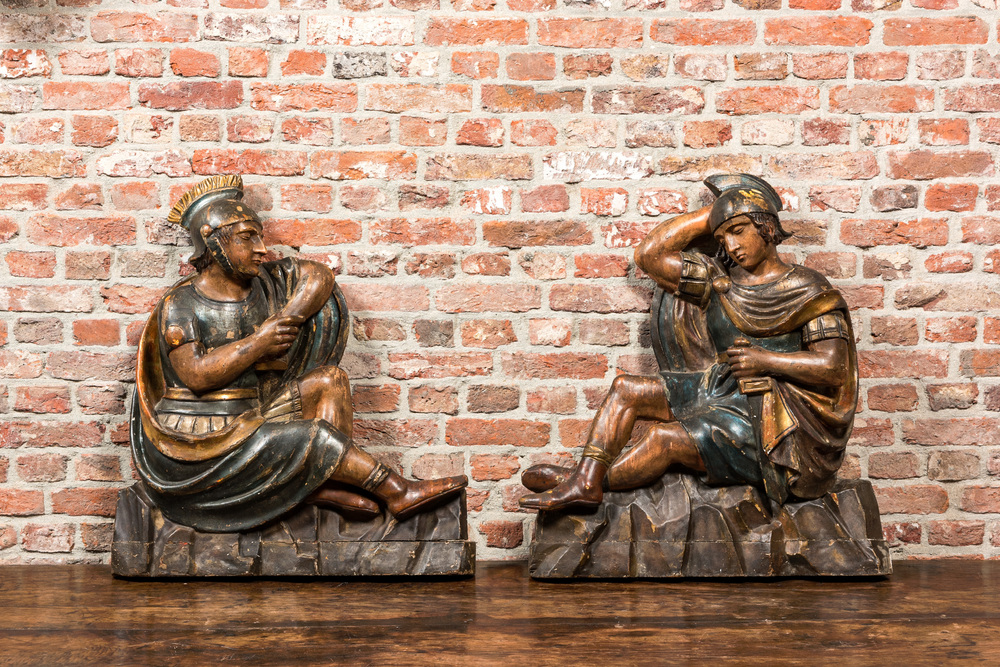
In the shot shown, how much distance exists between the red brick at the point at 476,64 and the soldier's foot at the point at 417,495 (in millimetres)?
1318

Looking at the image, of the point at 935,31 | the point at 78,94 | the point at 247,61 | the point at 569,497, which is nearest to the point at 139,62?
the point at 78,94

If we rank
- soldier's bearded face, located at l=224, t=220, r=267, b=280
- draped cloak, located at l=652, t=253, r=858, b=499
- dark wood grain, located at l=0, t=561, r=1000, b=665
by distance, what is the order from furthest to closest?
1. soldier's bearded face, located at l=224, t=220, r=267, b=280
2. draped cloak, located at l=652, t=253, r=858, b=499
3. dark wood grain, located at l=0, t=561, r=1000, b=665

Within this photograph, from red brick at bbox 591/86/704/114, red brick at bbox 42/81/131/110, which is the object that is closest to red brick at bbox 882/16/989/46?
red brick at bbox 591/86/704/114

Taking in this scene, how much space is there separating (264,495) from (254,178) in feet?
3.46

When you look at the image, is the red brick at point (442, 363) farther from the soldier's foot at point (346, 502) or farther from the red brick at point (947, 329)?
the red brick at point (947, 329)

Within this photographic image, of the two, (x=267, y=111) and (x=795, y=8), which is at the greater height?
(x=795, y=8)

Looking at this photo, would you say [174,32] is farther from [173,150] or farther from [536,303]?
[536,303]

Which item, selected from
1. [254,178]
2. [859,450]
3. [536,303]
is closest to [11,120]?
[254,178]

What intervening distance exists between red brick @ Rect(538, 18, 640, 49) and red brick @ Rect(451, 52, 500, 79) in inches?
6.6

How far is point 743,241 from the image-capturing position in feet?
9.78

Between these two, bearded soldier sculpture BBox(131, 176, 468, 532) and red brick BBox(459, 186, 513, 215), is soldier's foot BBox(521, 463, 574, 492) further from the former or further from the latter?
red brick BBox(459, 186, 513, 215)

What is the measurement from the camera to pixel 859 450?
11.0 ft

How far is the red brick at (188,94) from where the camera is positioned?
329 cm

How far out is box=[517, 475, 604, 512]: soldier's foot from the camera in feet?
9.57
